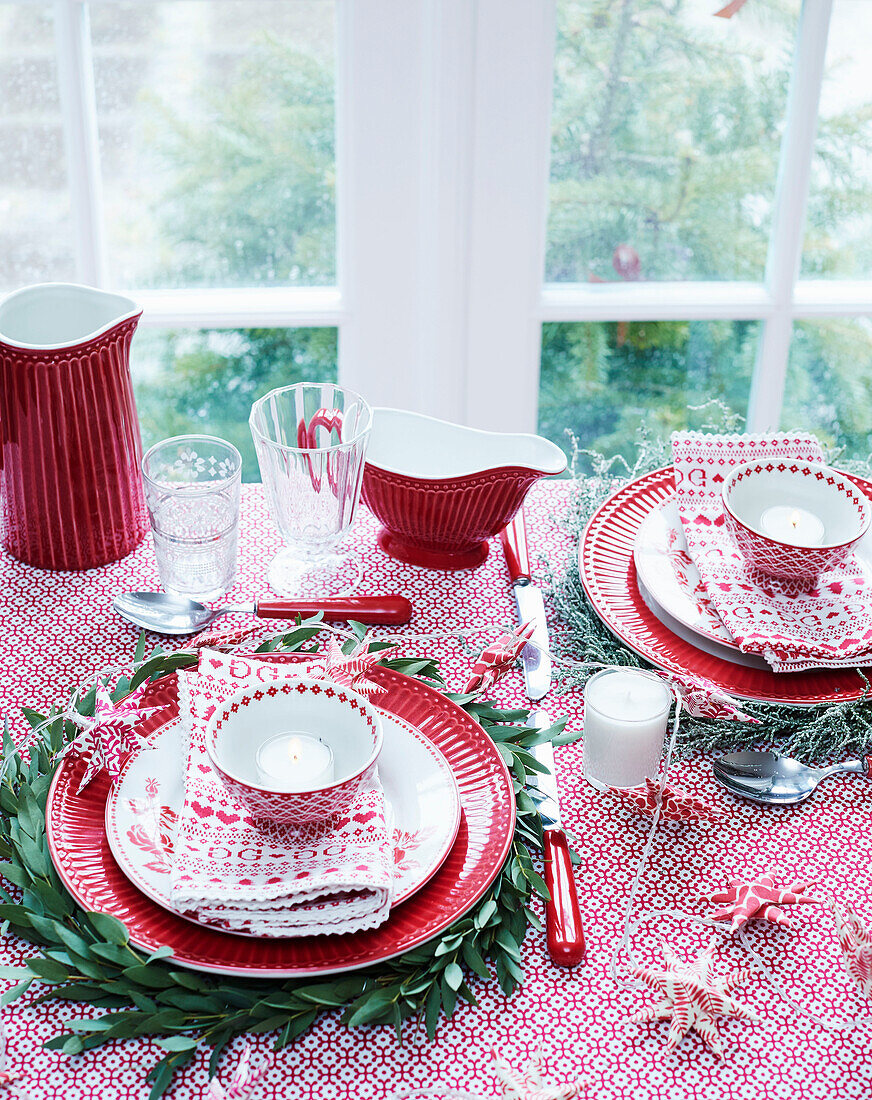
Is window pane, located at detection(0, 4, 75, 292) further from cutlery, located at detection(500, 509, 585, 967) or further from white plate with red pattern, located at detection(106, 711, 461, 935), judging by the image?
white plate with red pattern, located at detection(106, 711, 461, 935)

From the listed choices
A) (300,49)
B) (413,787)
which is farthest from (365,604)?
(300,49)

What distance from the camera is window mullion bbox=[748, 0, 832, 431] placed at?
1764 millimetres

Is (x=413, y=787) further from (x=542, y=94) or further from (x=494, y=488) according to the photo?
(x=542, y=94)

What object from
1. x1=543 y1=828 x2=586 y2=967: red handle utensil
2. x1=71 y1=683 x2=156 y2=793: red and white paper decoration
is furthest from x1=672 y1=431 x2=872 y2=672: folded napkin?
x1=71 y1=683 x2=156 y2=793: red and white paper decoration

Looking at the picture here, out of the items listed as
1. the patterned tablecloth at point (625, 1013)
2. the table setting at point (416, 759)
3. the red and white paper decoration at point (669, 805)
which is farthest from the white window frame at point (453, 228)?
the red and white paper decoration at point (669, 805)

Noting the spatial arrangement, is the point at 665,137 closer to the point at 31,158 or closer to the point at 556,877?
the point at 31,158

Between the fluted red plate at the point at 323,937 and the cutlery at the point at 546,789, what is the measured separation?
0.03m

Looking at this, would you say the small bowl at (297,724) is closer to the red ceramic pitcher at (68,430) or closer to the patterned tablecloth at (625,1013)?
the patterned tablecloth at (625,1013)

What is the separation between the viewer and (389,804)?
73cm

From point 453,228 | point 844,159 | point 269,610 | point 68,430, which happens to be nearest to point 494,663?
point 269,610

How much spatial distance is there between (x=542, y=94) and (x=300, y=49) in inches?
15.4

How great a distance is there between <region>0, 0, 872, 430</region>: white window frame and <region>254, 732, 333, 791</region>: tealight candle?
1.31 meters

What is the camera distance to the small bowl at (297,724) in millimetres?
680

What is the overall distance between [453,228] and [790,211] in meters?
0.57
